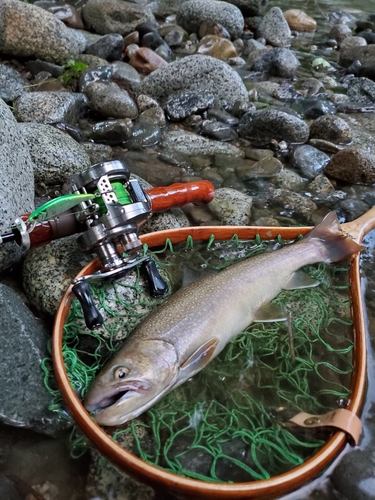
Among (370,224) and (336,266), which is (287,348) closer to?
(336,266)

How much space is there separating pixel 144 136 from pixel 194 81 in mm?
2130

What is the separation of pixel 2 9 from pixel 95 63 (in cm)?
177

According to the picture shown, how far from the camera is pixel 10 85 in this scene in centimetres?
704

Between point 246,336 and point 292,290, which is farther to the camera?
point 292,290

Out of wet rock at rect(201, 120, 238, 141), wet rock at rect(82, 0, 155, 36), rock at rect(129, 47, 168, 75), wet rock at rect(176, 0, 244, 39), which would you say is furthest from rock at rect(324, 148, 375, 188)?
wet rock at rect(176, 0, 244, 39)

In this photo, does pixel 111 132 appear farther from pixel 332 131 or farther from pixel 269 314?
pixel 269 314

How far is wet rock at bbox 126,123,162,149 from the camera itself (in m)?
6.32

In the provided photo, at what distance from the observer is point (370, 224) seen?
169 inches

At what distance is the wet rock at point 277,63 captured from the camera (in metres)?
10.1

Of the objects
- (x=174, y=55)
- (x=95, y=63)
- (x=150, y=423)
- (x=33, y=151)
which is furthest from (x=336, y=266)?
(x=174, y=55)

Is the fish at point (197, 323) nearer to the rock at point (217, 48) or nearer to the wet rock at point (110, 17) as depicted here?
the rock at point (217, 48)

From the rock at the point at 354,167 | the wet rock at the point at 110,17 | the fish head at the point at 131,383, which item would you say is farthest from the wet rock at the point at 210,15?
the fish head at the point at 131,383

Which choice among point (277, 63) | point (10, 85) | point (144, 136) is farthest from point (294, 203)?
point (277, 63)

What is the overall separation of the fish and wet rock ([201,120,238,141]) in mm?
3258
